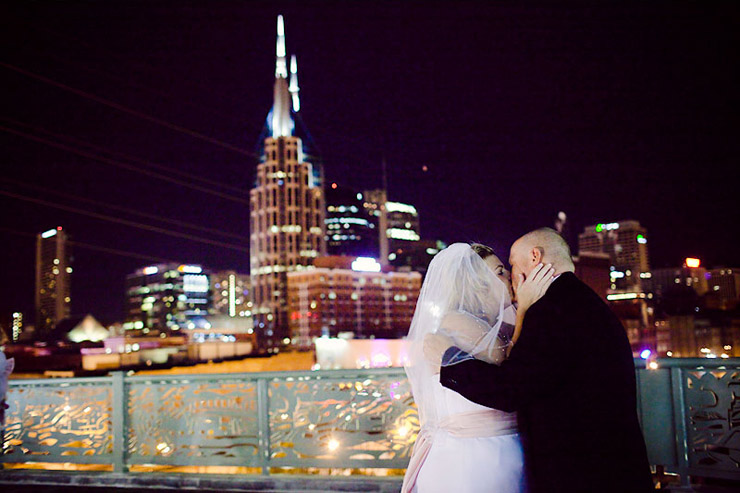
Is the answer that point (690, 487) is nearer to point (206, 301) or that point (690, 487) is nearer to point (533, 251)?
point (533, 251)

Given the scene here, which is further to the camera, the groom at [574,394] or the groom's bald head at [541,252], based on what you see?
the groom's bald head at [541,252]

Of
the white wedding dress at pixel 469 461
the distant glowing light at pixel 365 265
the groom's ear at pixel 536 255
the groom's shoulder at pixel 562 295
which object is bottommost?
the white wedding dress at pixel 469 461

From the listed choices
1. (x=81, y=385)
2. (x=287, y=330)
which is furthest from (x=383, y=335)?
(x=81, y=385)

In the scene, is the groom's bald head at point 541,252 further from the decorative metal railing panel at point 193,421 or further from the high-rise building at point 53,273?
the high-rise building at point 53,273

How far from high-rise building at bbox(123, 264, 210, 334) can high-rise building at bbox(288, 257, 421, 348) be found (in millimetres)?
38753

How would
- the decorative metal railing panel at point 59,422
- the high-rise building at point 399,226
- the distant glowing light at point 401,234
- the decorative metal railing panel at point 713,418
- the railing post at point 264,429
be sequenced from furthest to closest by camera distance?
the distant glowing light at point 401,234 → the high-rise building at point 399,226 → the decorative metal railing panel at point 59,422 → the railing post at point 264,429 → the decorative metal railing panel at point 713,418

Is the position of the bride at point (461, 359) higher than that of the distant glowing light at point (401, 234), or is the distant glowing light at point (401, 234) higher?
the distant glowing light at point (401, 234)

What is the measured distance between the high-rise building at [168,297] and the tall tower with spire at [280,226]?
78.0 feet

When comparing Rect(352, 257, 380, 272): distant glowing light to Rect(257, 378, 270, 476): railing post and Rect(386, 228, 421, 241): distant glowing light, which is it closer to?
Rect(386, 228, 421, 241): distant glowing light

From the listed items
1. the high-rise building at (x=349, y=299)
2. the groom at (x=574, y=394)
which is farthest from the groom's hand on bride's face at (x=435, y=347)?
the high-rise building at (x=349, y=299)

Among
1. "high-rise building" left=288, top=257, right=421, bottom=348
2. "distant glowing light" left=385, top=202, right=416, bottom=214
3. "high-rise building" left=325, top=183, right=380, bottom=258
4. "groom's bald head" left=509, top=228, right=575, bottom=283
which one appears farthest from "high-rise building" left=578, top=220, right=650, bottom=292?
"groom's bald head" left=509, top=228, right=575, bottom=283

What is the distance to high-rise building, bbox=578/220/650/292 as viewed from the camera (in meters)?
136

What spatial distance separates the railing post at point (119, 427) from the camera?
6715mm

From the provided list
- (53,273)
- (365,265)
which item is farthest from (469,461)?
(53,273)
